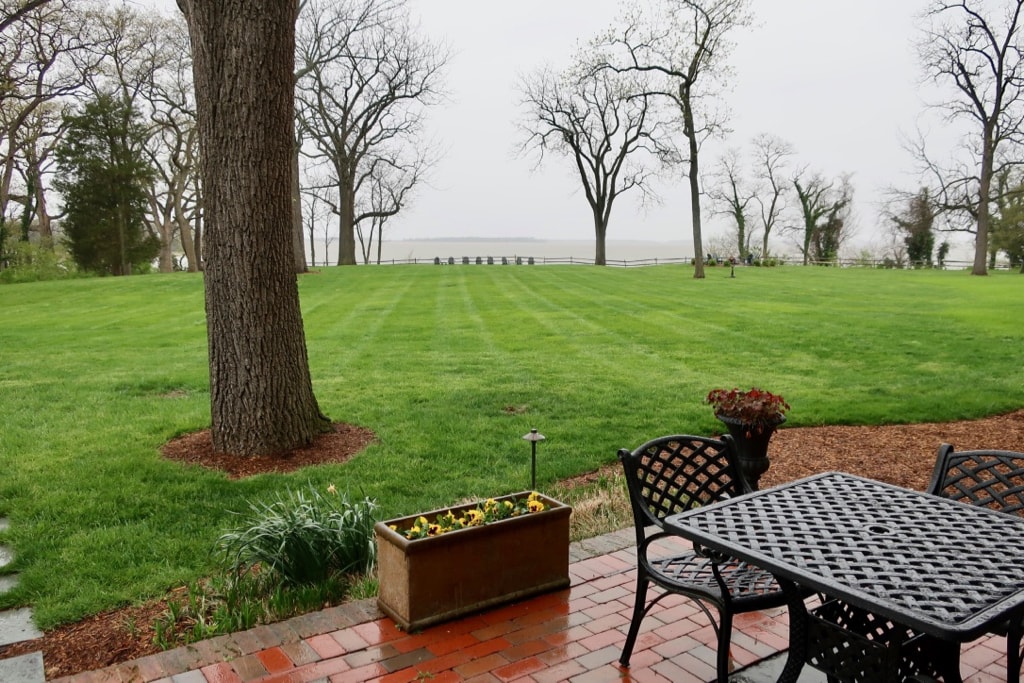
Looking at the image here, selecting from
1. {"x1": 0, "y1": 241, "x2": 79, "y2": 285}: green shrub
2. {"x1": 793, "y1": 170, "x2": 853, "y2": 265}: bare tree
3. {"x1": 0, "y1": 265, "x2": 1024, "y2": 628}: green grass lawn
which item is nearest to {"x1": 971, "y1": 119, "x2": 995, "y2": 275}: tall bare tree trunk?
{"x1": 0, "y1": 265, "x2": 1024, "y2": 628}: green grass lawn

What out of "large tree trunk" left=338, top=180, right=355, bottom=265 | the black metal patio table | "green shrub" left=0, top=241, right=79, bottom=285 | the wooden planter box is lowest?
the wooden planter box

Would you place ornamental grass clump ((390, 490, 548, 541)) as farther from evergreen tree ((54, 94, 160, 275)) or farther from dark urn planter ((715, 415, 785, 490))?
evergreen tree ((54, 94, 160, 275))

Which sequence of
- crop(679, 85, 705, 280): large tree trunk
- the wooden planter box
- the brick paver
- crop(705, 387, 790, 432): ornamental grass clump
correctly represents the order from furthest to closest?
crop(679, 85, 705, 280): large tree trunk, crop(705, 387, 790, 432): ornamental grass clump, the wooden planter box, the brick paver

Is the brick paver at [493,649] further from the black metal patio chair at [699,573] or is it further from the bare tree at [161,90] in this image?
the bare tree at [161,90]

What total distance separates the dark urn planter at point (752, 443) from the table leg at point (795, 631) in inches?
106

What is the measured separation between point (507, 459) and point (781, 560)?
12.5 feet

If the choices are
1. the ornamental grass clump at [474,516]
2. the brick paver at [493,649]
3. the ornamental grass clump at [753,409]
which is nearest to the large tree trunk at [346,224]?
the ornamental grass clump at [753,409]

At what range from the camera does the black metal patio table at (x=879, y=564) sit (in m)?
1.84

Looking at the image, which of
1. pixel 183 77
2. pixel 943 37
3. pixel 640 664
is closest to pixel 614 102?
pixel 943 37

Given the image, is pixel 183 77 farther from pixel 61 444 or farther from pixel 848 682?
pixel 848 682

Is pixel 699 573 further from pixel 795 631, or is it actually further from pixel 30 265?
pixel 30 265

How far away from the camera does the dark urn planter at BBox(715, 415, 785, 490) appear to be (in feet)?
15.9

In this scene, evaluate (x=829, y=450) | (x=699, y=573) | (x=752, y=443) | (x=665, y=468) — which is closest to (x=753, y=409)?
(x=752, y=443)

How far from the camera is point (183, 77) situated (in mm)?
28781
